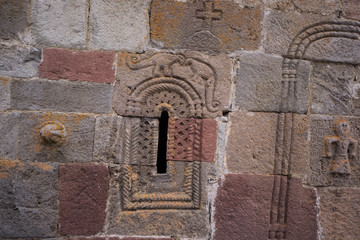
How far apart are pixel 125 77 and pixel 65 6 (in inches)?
28.1

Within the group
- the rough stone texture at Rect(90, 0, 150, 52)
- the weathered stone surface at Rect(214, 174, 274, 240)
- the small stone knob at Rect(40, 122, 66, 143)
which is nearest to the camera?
the small stone knob at Rect(40, 122, 66, 143)

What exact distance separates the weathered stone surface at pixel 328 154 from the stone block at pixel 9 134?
2.41 m

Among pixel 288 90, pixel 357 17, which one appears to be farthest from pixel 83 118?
pixel 357 17

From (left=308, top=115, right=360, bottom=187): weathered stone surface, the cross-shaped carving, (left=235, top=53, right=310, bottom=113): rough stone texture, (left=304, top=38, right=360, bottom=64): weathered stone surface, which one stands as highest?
the cross-shaped carving

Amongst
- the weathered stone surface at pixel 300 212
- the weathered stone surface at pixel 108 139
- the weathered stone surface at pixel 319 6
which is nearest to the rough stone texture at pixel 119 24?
the weathered stone surface at pixel 108 139

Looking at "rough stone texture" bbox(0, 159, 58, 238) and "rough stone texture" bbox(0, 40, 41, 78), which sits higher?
"rough stone texture" bbox(0, 40, 41, 78)

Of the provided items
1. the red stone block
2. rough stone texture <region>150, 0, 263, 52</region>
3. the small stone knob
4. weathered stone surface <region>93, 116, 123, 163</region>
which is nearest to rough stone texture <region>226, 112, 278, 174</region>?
the red stone block

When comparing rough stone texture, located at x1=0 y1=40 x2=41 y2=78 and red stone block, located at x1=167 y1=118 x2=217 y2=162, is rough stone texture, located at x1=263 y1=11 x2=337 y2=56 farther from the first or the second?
rough stone texture, located at x1=0 y1=40 x2=41 y2=78

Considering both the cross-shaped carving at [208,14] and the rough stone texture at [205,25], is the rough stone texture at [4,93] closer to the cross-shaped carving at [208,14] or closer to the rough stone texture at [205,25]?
the rough stone texture at [205,25]

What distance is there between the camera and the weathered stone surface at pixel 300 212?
2.29 meters

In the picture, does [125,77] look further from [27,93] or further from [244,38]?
[244,38]

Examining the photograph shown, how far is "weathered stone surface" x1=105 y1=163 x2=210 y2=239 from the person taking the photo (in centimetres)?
215

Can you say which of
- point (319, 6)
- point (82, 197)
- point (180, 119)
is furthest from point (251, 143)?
point (82, 197)

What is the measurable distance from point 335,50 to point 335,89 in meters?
0.34
